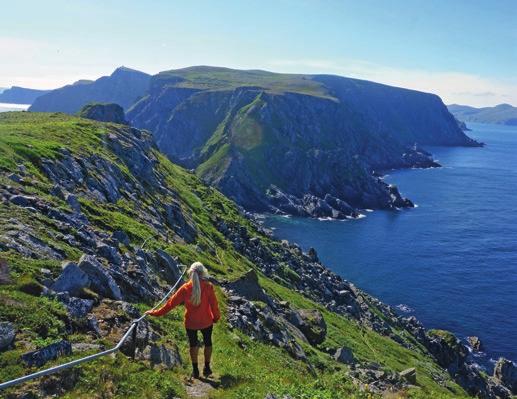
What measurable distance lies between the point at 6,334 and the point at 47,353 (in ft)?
4.26

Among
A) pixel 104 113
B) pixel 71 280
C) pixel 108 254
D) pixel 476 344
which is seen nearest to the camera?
pixel 71 280

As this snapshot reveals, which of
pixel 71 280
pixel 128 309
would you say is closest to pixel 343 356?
pixel 128 309

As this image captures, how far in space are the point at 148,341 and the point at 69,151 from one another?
4344cm

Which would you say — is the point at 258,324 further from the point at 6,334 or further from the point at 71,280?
the point at 6,334

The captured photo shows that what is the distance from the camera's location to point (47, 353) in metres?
14.0

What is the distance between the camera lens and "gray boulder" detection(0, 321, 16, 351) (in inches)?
544

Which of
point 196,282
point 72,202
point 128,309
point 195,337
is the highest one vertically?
point 196,282

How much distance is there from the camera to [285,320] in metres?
44.4

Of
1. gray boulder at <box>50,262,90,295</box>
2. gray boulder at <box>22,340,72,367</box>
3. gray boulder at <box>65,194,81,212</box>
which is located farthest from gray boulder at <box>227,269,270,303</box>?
gray boulder at <box>22,340,72,367</box>

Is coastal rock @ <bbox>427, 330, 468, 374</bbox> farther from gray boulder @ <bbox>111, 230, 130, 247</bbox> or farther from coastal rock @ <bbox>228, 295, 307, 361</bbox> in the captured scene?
gray boulder @ <bbox>111, 230, 130, 247</bbox>

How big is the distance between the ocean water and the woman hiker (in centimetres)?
8289

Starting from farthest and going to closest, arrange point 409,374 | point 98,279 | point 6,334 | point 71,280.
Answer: point 409,374
point 98,279
point 71,280
point 6,334

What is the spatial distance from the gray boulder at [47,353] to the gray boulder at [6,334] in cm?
→ 80

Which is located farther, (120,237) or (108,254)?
(120,237)
